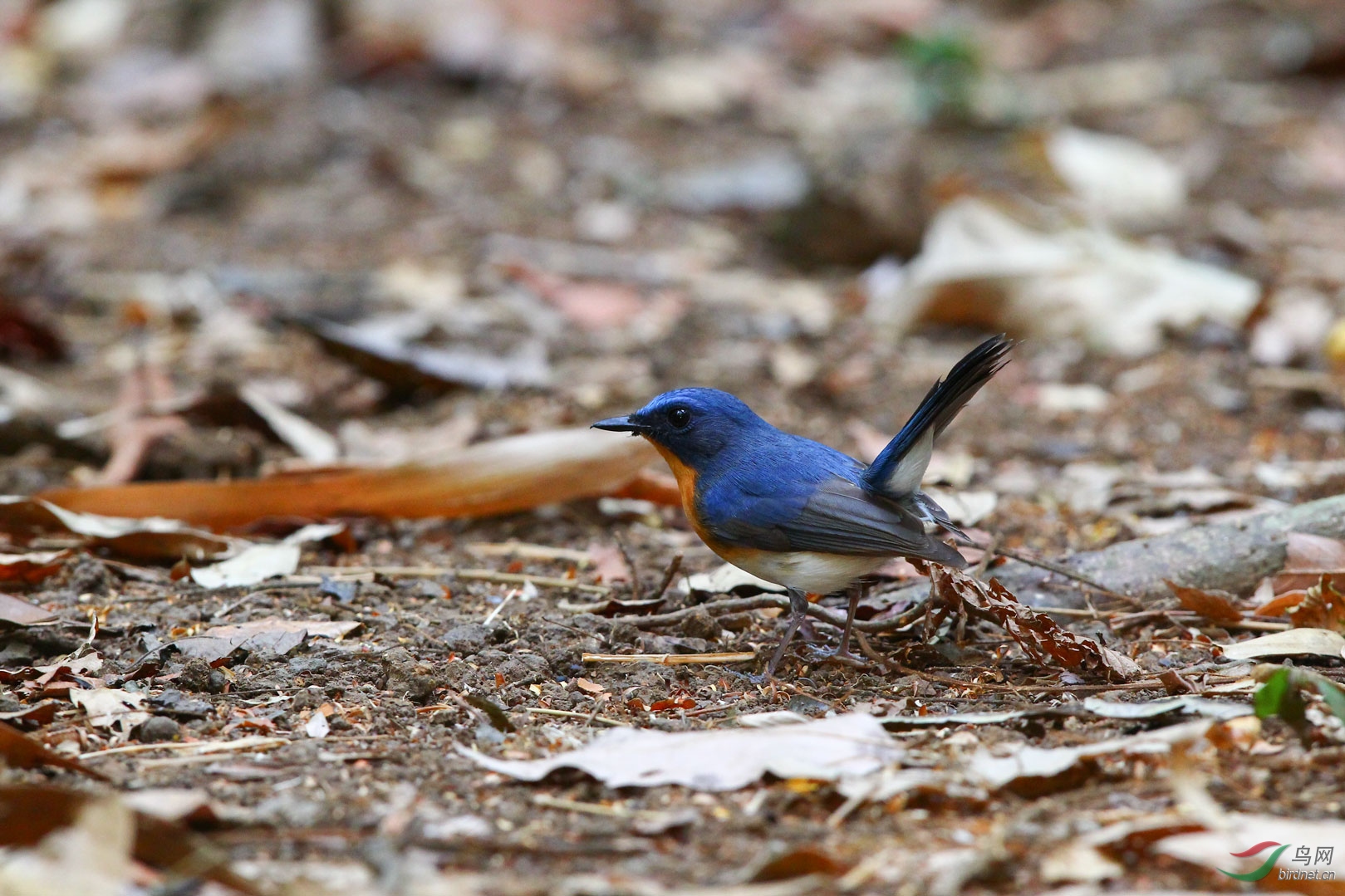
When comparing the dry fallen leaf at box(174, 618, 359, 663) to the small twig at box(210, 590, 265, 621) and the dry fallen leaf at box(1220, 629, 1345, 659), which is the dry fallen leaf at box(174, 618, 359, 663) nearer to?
the small twig at box(210, 590, 265, 621)

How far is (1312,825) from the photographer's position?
246cm

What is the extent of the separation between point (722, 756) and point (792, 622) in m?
0.86

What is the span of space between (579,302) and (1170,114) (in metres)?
5.33

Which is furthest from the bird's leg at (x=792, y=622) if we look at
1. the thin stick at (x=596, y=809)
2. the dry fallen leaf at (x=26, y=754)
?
the dry fallen leaf at (x=26, y=754)

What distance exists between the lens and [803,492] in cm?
370

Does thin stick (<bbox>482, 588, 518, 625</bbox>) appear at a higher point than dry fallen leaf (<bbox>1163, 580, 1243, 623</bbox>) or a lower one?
lower

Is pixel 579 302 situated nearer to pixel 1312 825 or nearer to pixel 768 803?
pixel 768 803

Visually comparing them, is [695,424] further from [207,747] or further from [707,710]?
[207,747]

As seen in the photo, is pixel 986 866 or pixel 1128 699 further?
pixel 1128 699

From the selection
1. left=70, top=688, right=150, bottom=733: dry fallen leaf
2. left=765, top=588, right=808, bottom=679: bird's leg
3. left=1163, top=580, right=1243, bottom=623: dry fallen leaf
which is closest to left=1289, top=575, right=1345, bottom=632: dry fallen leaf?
left=1163, top=580, right=1243, bottom=623: dry fallen leaf

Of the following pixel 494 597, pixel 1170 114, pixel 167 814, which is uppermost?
pixel 1170 114

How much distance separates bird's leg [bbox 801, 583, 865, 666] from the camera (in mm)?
3547

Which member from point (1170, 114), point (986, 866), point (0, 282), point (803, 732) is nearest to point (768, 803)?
point (803, 732)

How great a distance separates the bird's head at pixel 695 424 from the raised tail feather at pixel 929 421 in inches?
17.1
